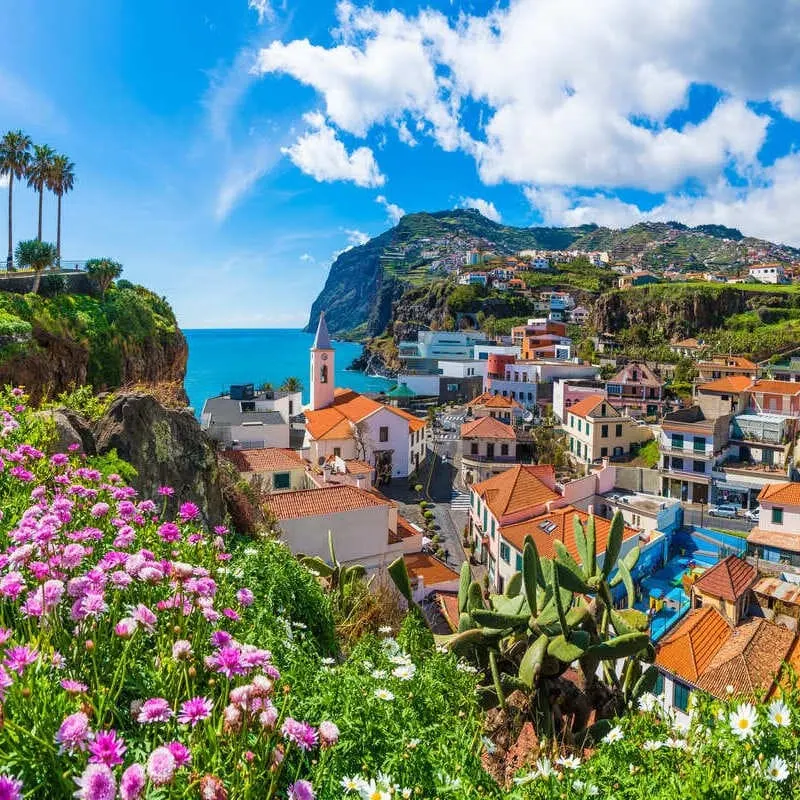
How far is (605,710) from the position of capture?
5.35 m

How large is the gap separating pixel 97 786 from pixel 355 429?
34.4m

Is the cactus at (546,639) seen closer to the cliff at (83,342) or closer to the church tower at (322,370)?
the cliff at (83,342)

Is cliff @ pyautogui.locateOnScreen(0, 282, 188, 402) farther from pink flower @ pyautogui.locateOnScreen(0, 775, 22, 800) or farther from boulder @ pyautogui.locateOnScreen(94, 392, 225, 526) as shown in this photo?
pink flower @ pyautogui.locateOnScreen(0, 775, 22, 800)

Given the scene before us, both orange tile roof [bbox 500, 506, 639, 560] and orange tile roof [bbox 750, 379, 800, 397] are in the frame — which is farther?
orange tile roof [bbox 750, 379, 800, 397]

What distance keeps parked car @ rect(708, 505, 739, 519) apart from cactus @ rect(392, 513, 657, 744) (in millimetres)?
33306

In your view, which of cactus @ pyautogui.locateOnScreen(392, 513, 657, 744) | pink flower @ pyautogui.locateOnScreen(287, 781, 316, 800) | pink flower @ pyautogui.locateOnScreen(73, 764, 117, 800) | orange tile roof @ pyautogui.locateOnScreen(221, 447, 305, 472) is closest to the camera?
pink flower @ pyautogui.locateOnScreen(73, 764, 117, 800)

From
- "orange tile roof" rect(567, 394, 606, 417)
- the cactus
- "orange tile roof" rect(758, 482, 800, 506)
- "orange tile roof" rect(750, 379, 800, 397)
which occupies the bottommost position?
"orange tile roof" rect(758, 482, 800, 506)

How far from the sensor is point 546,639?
5148 millimetres

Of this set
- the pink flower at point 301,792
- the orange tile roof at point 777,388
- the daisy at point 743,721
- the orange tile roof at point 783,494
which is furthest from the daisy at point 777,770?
the orange tile roof at point 777,388

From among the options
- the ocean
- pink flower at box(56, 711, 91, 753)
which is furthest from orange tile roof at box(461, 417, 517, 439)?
the ocean

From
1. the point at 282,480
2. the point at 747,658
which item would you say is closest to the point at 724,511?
the point at 747,658

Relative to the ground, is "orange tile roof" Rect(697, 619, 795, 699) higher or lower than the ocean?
lower

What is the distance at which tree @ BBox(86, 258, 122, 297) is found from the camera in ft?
76.7

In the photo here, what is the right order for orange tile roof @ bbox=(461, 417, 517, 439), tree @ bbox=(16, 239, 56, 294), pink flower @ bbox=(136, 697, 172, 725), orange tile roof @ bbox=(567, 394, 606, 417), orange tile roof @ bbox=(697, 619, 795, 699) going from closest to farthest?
pink flower @ bbox=(136, 697, 172, 725), orange tile roof @ bbox=(697, 619, 795, 699), tree @ bbox=(16, 239, 56, 294), orange tile roof @ bbox=(461, 417, 517, 439), orange tile roof @ bbox=(567, 394, 606, 417)
